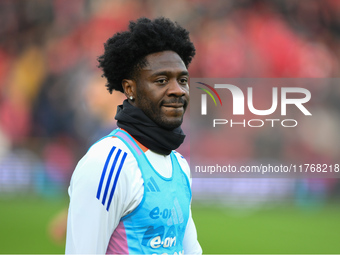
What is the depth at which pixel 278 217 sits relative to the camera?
745 cm

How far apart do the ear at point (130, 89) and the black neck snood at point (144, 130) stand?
0.04 m

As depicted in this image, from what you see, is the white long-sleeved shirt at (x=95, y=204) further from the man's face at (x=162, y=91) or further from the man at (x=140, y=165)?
the man's face at (x=162, y=91)

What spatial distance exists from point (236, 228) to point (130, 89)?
222 inches

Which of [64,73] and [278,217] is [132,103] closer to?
[278,217]

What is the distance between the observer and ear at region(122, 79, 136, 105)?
1.80 metres

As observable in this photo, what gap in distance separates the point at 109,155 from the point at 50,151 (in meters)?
7.14

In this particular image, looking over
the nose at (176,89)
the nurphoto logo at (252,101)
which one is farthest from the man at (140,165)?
the nurphoto logo at (252,101)

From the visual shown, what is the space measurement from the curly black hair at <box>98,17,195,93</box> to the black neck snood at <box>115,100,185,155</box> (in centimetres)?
16

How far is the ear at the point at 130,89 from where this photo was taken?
1.80 meters

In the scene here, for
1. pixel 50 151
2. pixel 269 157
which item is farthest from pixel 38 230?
pixel 269 157

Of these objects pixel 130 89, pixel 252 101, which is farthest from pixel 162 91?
pixel 252 101

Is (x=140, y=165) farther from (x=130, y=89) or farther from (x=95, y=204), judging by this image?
(x=130, y=89)

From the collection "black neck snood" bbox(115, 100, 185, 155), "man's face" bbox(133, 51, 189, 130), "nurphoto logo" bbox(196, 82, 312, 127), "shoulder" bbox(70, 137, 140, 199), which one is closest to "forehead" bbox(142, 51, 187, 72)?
"man's face" bbox(133, 51, 189, 130)

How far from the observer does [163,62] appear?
176 cm
